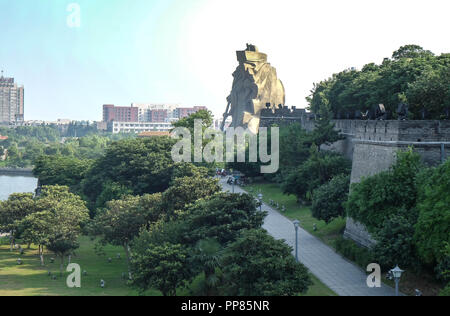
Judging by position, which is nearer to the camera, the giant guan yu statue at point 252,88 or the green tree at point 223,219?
the green tree at point 223,219

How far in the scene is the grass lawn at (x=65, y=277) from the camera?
2564 cm

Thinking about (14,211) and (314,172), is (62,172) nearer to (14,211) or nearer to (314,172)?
(14,211)

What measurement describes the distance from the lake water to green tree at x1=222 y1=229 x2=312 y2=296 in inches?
2284

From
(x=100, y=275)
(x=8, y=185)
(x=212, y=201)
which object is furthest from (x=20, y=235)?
(x=8, y=185)

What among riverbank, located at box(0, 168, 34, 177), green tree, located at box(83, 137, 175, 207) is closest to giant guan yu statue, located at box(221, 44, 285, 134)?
green tree, located at box(83, 137, 175, 207)

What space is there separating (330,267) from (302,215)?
37.3 ft

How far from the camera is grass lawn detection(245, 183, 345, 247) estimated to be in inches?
1170

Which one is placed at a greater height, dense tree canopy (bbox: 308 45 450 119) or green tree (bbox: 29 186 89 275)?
dense tree canopy (bbox: 308 45 450 119)

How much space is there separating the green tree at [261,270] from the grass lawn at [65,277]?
167cm

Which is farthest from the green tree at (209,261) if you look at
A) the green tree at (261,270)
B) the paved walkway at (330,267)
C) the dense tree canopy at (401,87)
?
the dense tree canopy at (401,87)

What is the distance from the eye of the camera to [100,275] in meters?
30.4

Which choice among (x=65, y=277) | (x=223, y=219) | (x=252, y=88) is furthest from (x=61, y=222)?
(x=252, y=88)

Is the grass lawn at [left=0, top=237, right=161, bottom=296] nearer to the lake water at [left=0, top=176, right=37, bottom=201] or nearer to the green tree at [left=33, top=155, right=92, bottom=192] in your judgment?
the green tree at [left=33, top=155, right=92, bottom=192]

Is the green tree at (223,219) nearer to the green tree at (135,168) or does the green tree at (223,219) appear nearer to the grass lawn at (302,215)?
the grass lawn at (302,215)
